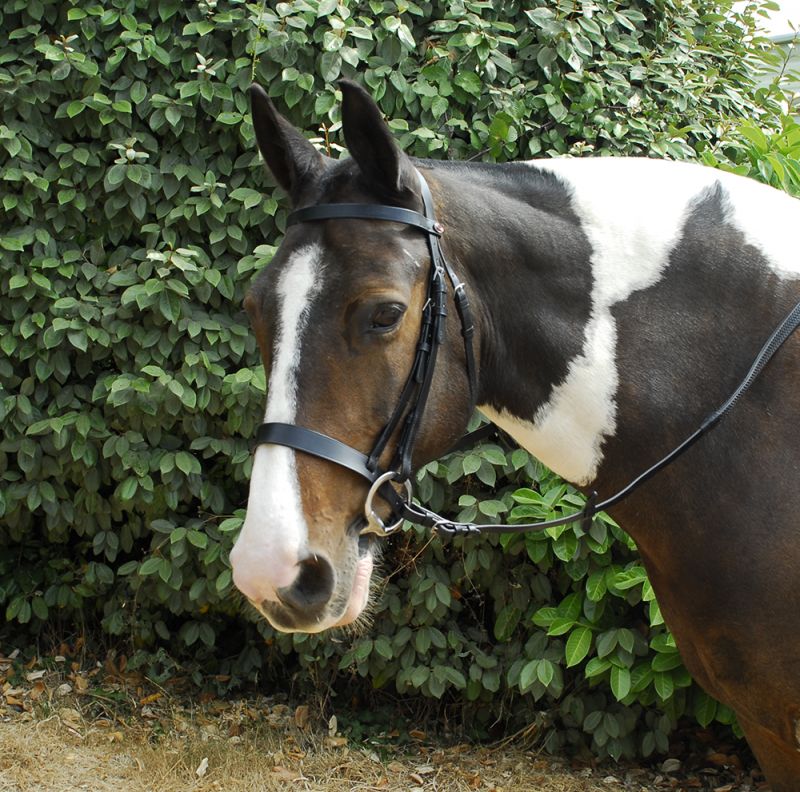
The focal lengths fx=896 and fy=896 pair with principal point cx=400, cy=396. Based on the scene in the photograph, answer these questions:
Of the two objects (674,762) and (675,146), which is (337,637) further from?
(675,146)

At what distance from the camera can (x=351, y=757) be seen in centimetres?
384

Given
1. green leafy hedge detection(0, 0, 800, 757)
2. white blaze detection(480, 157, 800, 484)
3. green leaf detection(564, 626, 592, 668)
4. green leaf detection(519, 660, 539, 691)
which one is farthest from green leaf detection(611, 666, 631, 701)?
white blaze detection(480, 157, 800, 484)

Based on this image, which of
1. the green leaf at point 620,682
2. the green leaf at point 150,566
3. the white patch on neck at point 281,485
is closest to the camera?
the white patch on neck at point 281,485

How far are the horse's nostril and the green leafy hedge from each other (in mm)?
1835

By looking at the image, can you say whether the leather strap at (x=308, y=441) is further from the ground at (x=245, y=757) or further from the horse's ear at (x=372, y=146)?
the ground at (x=245, y=757)

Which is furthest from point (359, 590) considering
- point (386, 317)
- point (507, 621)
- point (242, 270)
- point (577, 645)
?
point (242, 270)

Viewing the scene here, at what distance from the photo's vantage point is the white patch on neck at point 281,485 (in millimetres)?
1628

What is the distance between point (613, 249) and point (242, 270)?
206cm

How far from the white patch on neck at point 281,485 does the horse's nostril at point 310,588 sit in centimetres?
2

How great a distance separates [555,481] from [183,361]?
1.65 metres

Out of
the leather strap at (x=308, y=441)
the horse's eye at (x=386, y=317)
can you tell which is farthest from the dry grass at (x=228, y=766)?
the horse's eye at (x=386, y=317)

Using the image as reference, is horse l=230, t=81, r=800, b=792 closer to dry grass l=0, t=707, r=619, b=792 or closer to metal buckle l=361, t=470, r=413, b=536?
metal buckle l=361, t=470, r=413, b=536

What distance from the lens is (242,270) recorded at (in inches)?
145

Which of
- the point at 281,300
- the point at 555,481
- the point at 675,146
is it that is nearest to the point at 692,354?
the point at 281,300
